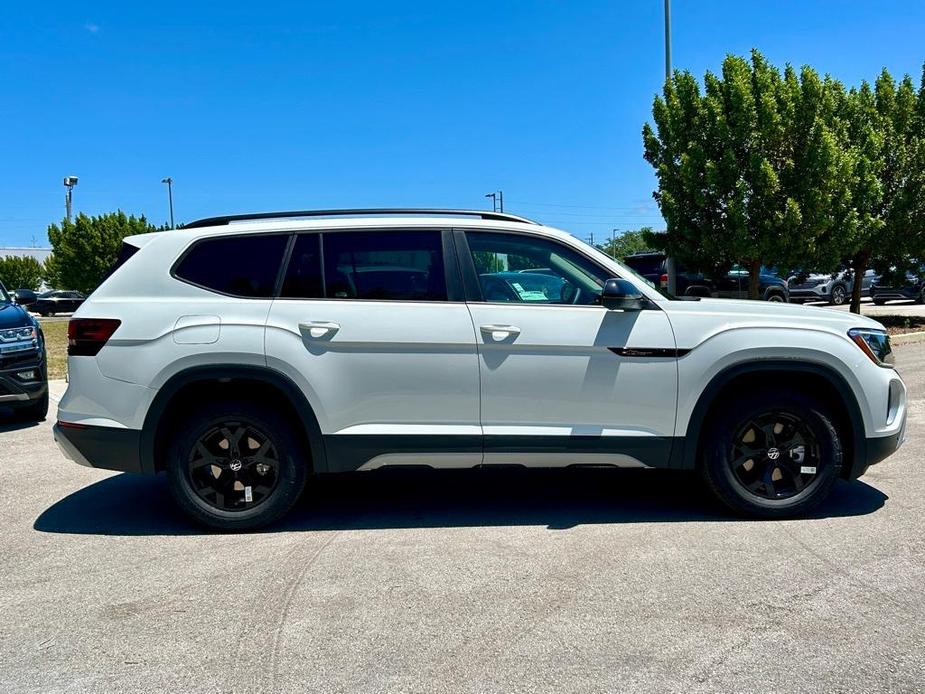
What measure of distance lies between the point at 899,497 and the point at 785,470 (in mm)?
1082

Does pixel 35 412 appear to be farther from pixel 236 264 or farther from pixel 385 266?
pixel 385 266

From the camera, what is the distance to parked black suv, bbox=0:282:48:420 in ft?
24.8

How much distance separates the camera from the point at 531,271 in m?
4.72

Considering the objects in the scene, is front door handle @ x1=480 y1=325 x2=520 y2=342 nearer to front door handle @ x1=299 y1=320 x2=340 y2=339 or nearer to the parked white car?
front door handle @ x1=299 y1=320 x2=340 y2=339

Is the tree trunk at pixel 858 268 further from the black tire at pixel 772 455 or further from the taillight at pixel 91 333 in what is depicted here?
the taillight at pixel 91 333

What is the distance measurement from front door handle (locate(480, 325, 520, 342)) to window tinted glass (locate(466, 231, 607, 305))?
212 mm

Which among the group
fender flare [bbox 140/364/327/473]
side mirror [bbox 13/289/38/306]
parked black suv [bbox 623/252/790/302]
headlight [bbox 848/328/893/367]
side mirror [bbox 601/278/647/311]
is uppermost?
parked black suv [bbox 623/252/790/302]

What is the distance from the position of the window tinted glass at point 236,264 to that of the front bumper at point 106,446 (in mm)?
980

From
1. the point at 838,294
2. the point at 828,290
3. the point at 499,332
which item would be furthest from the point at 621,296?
the point at 828,290

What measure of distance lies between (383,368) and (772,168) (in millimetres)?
12959

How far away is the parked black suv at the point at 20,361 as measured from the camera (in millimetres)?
7562

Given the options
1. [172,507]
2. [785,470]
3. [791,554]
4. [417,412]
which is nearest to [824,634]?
[791,554]

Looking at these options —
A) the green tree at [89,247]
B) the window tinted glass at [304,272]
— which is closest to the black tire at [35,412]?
the window tinted glass at [304,272]

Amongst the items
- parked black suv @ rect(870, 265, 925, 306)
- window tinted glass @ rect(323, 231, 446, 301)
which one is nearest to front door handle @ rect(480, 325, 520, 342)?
window tinted glass @ rect(323, 231, 446, 301)
